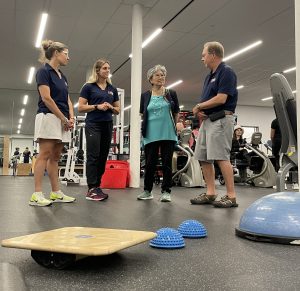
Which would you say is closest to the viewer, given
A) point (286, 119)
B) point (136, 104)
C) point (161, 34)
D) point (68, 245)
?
point (68, 245)

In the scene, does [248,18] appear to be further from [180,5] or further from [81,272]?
[81,272]

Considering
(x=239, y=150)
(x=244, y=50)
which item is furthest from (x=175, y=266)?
(x=244, y=50)

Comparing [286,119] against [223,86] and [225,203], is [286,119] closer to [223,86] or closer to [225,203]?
[223,86]

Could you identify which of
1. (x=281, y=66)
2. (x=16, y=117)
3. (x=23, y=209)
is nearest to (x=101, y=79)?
(x=23, y=209)

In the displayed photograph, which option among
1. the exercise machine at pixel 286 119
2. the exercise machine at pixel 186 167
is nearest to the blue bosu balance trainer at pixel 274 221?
the exercise machine at pixel 286 119

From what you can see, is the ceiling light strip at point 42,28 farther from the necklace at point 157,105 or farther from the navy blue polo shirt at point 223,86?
the navy blue polo shirt at point 223,86

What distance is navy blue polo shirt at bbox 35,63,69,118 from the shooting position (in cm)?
293

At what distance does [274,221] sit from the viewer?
1.67 meters

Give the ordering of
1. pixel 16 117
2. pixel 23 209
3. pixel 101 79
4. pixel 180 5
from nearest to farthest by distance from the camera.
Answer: pixel 23 209
pixel 101 79
pixel 180 5
pixel 16 117

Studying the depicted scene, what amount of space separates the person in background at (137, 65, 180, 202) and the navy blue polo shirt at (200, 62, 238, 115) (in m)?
0.41

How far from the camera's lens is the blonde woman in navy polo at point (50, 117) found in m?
2.88

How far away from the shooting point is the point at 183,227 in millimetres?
1781

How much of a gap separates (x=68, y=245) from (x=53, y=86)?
6.75 ft

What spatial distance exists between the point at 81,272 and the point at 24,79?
10.9 metres
